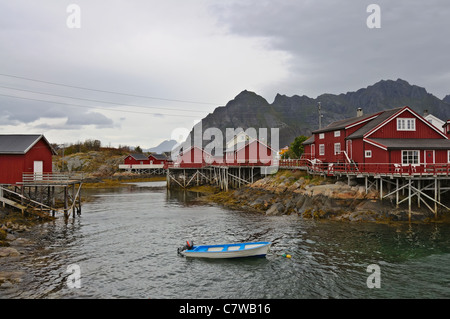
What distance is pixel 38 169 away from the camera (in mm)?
33719

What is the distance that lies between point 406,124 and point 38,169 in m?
39.2

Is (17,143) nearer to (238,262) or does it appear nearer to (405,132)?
(238,262)

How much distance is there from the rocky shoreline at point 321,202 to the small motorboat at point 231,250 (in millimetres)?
12740

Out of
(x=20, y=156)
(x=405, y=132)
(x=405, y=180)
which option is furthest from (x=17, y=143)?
(x=405, y=132)

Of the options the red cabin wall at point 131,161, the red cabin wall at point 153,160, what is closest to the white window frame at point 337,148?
the red cabin wall at point 153,160

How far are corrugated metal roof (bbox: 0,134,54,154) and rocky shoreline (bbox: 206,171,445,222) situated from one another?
23.7 meters

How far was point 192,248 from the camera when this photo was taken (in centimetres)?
2119

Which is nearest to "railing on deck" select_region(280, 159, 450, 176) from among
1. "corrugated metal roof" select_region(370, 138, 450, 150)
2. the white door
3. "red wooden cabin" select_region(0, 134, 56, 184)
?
"corrugated metal roof" select_region(370, 138, 450, 150)

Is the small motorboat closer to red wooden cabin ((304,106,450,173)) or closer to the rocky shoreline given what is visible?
the rocky shoreline

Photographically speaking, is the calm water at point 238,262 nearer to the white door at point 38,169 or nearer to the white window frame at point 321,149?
the white door at point 38,169

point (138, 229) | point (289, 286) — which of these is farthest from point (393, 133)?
point (138, 229)

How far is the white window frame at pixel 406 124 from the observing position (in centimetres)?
3466

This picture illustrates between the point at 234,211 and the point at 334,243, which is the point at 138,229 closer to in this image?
the point at 234,211

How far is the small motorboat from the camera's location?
66.0ft
